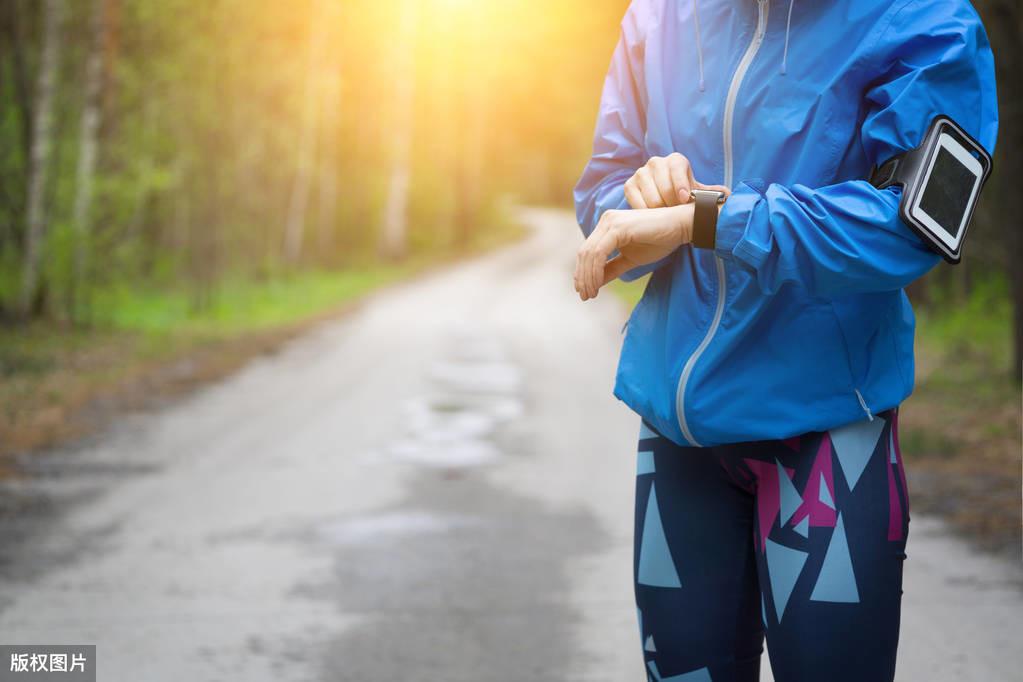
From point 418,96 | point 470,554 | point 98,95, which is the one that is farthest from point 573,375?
point 418,96

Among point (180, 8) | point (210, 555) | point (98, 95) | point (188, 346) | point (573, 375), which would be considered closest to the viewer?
point (210, 555)

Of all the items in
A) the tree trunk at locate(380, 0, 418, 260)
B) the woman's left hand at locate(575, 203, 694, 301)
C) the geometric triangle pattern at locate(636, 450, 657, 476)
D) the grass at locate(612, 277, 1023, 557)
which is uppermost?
the woman's left hand at locate(575, 203, 694, 301)

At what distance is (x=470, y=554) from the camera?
5.57m

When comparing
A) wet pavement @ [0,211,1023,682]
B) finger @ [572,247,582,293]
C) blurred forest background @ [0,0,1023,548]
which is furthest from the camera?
blurred forest background @ [0,0,1023,548]

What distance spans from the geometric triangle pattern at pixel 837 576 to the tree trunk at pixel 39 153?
14.7 metres

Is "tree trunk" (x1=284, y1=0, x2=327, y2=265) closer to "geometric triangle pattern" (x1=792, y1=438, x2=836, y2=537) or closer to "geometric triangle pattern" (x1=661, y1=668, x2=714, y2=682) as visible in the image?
"geometric triangle pattern" (x1=661, y1=668, x2=714, y2=682)

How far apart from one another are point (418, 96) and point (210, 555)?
44640mm

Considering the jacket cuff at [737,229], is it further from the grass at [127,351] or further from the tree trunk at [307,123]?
the tree trunk at [307,123]

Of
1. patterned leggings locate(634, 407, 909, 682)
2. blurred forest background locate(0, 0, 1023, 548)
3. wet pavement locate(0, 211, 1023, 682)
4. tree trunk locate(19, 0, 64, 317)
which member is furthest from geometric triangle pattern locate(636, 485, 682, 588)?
tree trunk locate(19, 0, 64, 317)

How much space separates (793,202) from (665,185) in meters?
0.21

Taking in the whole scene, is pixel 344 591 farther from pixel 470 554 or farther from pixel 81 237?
pixel 81 237

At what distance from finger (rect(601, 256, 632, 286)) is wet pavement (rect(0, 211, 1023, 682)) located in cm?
243

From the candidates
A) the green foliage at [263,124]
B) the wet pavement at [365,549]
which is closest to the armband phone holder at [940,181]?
the wet pavement at [365,549]

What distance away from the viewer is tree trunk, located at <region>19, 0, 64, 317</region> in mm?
14555
